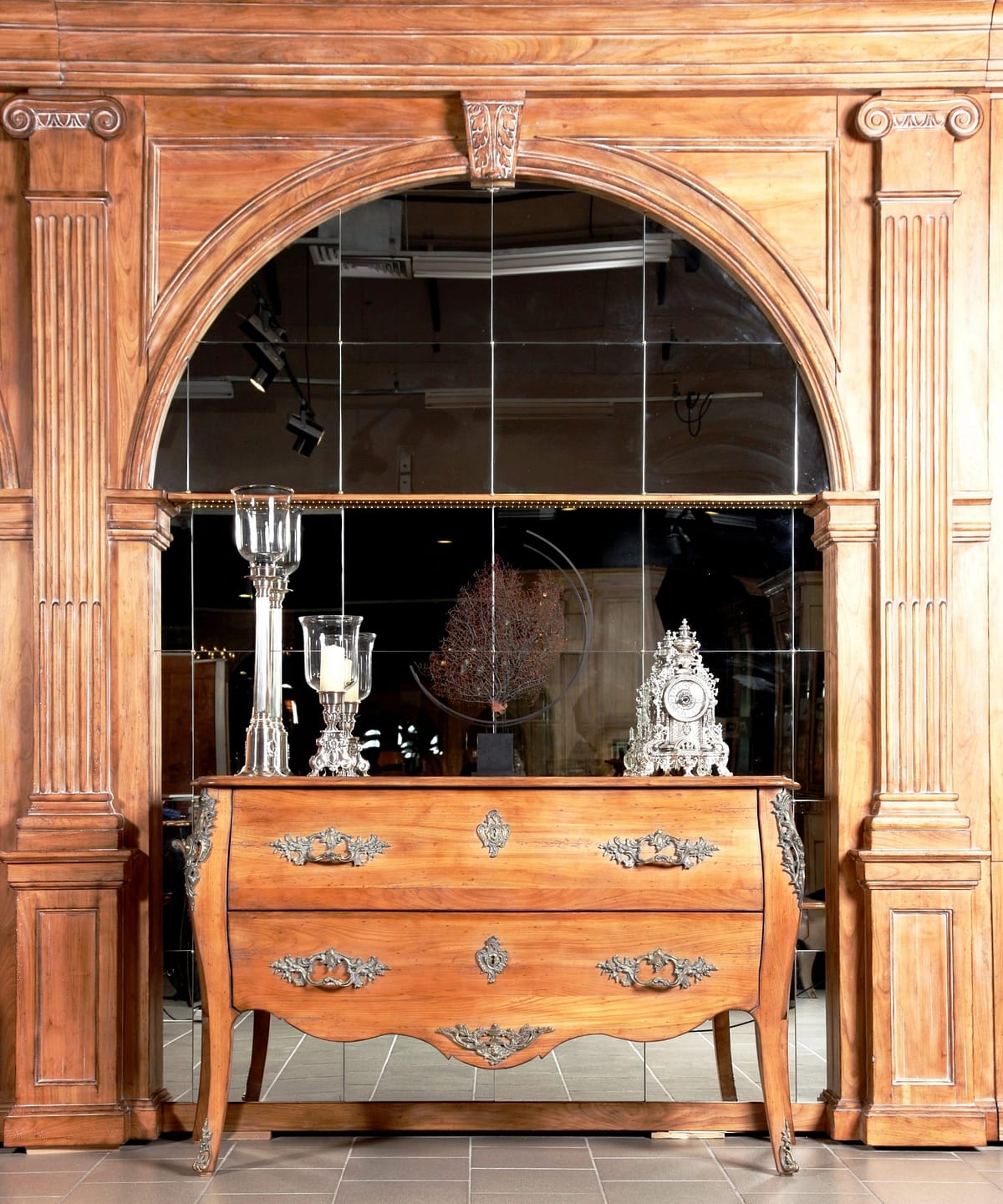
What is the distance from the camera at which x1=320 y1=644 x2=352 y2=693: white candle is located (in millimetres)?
3957

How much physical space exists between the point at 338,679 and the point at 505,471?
0.84 metres

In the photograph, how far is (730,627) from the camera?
4.16 m

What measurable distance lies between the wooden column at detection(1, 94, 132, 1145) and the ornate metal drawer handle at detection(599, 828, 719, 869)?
4.79 feet

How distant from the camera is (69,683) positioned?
13.2 ft

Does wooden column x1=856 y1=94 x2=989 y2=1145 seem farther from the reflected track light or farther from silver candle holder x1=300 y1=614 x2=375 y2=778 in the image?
the reflected track light

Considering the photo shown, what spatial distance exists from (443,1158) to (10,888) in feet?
4.99

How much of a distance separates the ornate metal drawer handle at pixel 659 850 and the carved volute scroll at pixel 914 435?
0.69m

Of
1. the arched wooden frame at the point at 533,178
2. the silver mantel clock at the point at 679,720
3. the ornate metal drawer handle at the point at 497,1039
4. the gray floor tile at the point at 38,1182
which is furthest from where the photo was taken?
the arched wooden frame at the point at 533,178

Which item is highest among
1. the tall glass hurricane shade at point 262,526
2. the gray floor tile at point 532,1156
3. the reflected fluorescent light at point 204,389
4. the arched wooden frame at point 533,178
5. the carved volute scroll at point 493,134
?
the carved volute scroll at point 493,134

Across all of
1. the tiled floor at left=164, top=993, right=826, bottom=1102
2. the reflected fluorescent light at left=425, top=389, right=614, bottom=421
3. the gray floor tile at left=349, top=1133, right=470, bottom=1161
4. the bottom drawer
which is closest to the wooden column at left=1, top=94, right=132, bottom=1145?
the tiled floor at left=164, top=993, right=826, bottom=1102

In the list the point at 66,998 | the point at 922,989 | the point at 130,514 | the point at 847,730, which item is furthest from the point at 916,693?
the point at 66,998

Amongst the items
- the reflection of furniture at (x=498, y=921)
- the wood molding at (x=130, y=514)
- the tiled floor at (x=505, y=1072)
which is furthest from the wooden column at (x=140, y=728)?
the reflection of furniture at (x=498, y=921)

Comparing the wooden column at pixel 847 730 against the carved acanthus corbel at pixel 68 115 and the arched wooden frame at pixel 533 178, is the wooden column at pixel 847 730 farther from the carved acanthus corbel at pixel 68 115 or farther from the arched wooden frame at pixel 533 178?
the carved acanthus corbel at pixel 68 115

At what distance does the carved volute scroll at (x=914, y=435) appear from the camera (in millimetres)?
4027
